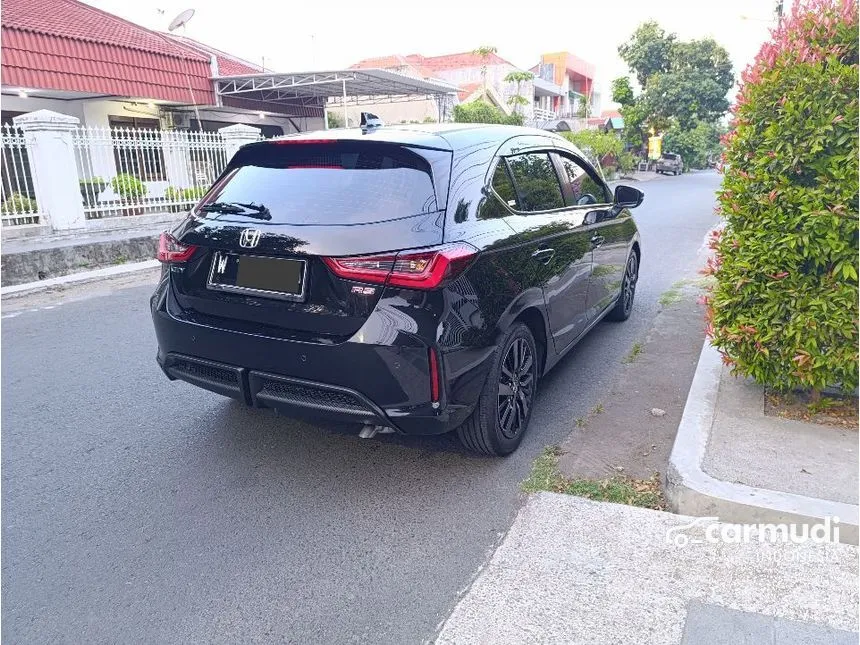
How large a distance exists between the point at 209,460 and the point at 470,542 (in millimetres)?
1536

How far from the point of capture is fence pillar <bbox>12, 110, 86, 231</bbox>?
1024cm

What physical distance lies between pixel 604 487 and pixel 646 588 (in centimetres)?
70

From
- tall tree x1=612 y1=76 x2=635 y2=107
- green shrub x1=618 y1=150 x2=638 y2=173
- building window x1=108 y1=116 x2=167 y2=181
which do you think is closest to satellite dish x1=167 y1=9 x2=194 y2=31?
building window x1=108 y1=116 x2=167 y2=181

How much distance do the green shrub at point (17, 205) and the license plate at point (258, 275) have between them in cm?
895

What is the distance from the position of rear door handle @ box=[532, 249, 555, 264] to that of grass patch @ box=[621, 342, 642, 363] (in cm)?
161

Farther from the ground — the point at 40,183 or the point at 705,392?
the point at 40,183

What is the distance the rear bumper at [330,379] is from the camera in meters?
2.79

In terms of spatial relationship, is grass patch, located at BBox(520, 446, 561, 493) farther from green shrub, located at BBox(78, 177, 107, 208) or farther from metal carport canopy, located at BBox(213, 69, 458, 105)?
metal carport canopy, located at BBox(213, 69, 458, 105)

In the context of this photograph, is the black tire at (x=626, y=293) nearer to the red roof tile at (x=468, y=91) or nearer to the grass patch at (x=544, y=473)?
the grass patch at (x=544, y=473)

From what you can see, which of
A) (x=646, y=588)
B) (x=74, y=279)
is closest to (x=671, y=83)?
(x=74, y=279)

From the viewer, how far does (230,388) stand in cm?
313

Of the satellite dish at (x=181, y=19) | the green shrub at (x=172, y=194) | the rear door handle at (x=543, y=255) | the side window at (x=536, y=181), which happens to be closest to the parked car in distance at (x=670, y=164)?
the satellite dish at (x=181, y=19)

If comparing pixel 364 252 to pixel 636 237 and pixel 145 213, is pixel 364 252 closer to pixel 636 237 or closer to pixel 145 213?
pixel 636 237

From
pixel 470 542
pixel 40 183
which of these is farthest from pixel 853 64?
pixel 40 183
